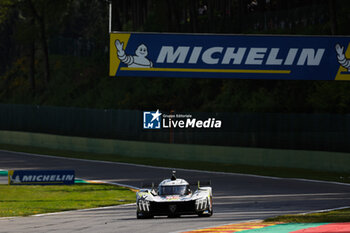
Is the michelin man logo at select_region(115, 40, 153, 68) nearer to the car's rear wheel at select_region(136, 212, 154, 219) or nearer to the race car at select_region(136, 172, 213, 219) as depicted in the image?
the race car at select_region(136, 172, 213, 219)

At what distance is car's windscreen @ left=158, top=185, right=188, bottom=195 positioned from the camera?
763 inches

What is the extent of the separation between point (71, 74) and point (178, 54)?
42.2m

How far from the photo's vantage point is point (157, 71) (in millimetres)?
30781

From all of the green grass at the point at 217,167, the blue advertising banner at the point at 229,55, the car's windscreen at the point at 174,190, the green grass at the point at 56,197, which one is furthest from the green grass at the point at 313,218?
the blue advertising banner at the point at 229,55

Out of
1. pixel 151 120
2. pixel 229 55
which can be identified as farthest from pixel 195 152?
pixel 229 55

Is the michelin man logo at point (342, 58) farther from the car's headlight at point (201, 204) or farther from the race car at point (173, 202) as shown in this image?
the car's headlight at point (201, 204)

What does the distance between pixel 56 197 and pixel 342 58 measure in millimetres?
13022

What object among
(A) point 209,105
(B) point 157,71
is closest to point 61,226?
(B) point 157,71

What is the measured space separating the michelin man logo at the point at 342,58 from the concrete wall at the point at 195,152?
5884mm

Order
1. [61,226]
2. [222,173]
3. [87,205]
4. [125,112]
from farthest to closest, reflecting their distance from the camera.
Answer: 1. [125,112]
2. [222,173]
3. [87,205]
4. [61,226]

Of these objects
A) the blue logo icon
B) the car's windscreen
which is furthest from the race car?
the blue logo icon

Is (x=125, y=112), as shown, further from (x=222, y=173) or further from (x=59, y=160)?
(x=222, y=173)

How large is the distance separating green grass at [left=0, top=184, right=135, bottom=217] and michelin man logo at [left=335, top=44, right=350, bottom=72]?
33.8 feet

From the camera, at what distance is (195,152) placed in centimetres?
4162
